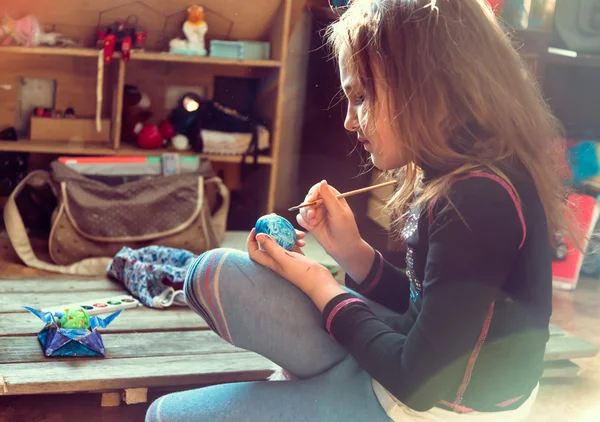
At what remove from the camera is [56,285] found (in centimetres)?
148

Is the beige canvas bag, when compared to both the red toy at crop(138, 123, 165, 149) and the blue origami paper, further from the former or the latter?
the blue origami paper

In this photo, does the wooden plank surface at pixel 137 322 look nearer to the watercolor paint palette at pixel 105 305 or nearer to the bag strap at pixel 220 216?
the watercolor paint palette at pixel 105 305

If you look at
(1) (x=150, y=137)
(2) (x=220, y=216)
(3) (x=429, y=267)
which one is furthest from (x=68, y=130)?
(3) (x=429, y=267)

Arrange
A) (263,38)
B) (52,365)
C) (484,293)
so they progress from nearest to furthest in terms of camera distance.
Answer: (484,293) → (52,365) → (263,38)

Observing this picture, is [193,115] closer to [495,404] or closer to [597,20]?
[597,20]

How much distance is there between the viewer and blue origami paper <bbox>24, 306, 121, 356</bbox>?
1.12 m

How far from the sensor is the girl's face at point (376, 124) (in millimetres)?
767

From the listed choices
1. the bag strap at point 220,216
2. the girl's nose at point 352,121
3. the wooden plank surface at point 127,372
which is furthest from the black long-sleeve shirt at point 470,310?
the bag strap at point 220,216

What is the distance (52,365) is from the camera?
1.09 m

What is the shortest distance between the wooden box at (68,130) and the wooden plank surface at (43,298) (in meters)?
0.69

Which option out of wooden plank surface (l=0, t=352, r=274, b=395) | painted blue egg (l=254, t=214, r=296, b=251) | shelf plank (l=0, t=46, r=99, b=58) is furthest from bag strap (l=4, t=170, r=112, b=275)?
painted blue egg (l=254, t=214, r=296, b=251)

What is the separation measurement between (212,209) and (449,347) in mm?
1294

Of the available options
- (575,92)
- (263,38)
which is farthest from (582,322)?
(263,38)

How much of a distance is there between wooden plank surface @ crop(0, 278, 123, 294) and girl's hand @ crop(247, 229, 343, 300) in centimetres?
73
